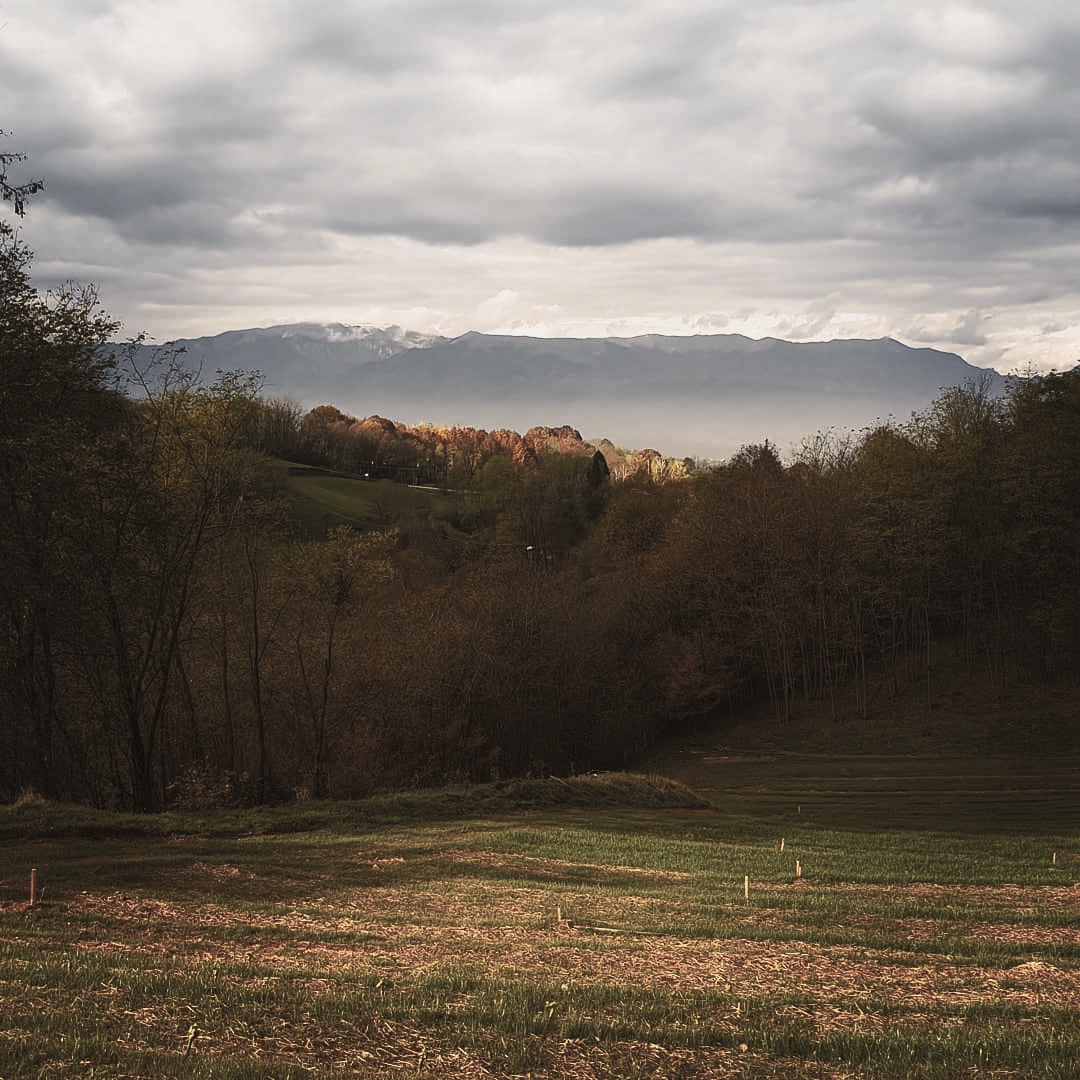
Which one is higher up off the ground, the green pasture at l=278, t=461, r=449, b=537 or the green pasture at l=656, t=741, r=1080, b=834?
the green pasture at l=278, t=461, r=449, b=537

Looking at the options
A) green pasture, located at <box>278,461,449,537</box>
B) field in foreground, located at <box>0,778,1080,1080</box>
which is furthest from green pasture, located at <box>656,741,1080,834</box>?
green pasture, located at <box>278,461,449,537</box>

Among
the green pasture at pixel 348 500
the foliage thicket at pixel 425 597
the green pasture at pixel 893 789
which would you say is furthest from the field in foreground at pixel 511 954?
the green pasture at pixel 348 500

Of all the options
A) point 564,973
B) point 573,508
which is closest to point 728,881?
point 564,973

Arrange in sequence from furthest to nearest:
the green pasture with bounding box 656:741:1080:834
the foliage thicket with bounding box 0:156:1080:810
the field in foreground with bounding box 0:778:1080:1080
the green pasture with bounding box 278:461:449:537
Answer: the green pasture with bounding box 278:461:449:537, the green pasture with bounding box 656:741:1080:834, the foliage thicket with bounding box 0:156:1080:810, the field in foreground with bounding box 0:778:1080:1080

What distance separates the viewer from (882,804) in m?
39.2

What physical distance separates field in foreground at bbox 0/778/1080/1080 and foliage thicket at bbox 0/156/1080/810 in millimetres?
7824

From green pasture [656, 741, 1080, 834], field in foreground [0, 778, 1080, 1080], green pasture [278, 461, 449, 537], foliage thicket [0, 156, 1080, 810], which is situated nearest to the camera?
field in foreground [0, 778, 1080, 1080]

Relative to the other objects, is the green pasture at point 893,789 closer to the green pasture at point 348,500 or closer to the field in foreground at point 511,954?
the field in foreground at point 511,954

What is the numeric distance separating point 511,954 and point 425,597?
1703 inches

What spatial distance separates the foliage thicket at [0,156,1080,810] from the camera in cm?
2700

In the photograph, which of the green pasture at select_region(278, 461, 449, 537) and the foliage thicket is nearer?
the foliage thicket

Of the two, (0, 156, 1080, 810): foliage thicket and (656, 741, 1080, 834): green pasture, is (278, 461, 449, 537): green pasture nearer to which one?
(0, 156, 1080, 810): foliage thicket

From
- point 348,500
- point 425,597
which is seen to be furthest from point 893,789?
point 348,500

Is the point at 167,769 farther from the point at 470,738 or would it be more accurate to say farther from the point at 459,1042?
the point at 459,1042
